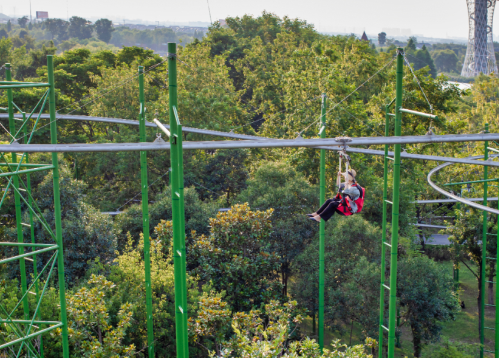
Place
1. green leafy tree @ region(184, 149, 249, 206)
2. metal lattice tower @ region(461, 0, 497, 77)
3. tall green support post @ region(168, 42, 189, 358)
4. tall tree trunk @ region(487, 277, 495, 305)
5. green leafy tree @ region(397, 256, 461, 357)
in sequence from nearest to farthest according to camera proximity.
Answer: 1. tall green support post @ region(168, 42, 189, 358)
2. green leafy tree @ region(397, 256, 461, 357)
3. tall tree trunk @ region(487, 277, 495, 305)
4. green leafy tree @ region(184, 149, 249, 206)
5. metal lattice tower @ region(461, 0, 497, 77)

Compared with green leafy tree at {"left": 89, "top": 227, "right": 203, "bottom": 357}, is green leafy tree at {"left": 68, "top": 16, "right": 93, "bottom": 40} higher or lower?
higher

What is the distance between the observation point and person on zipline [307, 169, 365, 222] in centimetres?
878

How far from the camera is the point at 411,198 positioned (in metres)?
18.5

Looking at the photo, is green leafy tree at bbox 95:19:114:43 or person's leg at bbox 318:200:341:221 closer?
person's leg at bbox 318:200:341:221

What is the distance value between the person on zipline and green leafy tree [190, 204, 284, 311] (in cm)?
511

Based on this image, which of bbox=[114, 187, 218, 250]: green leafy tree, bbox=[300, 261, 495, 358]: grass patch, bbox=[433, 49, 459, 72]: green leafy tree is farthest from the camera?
bbox=[433, 49, 459, 72]: green leafy tree

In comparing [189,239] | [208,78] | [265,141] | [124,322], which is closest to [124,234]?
[189,239]

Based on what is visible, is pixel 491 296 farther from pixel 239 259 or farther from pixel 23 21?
pixel 23 21

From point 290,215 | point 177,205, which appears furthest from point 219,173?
point 177,205

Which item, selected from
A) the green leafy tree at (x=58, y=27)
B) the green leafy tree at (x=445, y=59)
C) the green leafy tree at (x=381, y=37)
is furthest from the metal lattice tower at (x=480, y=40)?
the green leafy tree at (x=58, y=27)

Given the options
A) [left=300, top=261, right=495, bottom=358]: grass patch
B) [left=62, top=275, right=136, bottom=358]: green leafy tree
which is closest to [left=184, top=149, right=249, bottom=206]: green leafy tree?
[left=300, top=261, right=495, bottom=358]: grass patch

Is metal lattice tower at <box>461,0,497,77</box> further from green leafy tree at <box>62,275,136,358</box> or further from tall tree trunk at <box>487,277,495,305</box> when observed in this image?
green leafy tree at <box>62,275,136,358</box>

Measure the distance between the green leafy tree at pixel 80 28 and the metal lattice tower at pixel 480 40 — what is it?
8842 centimetres

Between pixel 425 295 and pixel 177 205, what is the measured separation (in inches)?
399
